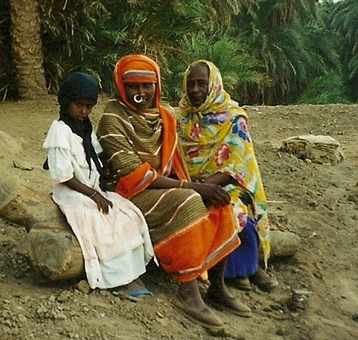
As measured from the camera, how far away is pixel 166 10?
470 inches

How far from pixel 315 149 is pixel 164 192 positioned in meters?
4.88

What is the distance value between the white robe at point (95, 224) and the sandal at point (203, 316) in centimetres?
34

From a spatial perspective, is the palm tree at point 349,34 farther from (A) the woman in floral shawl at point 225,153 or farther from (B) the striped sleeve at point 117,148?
(B) the striped sleeve at point 117,148

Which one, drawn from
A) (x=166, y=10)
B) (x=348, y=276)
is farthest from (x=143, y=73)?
(x=166, y=10)

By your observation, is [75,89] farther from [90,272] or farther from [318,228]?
[318,228]

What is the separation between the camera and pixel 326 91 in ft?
95.5

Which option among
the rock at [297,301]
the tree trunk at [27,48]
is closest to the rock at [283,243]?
the rock at [297,301]

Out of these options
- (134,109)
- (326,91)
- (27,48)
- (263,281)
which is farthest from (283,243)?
(326,91)

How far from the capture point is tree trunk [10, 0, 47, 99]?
1013 cm

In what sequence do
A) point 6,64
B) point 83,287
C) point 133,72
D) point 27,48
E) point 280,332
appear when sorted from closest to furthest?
1. point 83,287
2. point 133,72
3. point 280,332
4. point 27,48
5. point 6,64

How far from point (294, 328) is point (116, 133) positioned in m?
1.71

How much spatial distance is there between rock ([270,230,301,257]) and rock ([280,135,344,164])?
10.1 feet

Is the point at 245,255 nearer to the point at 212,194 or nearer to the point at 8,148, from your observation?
the point at 212,194

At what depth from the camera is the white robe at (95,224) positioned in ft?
13.3
